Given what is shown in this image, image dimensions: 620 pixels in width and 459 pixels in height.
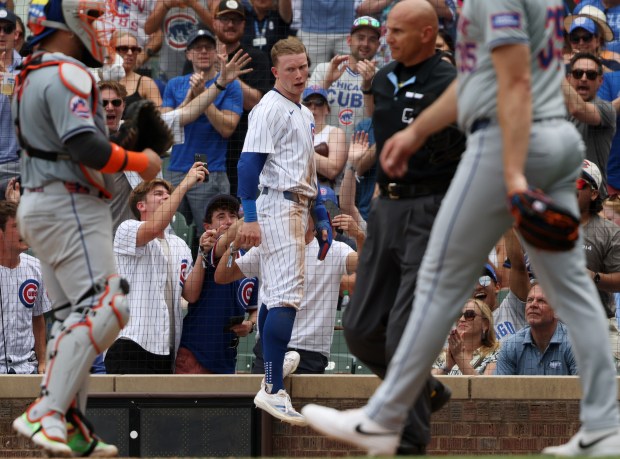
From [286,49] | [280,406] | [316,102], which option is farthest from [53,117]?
[316,102]

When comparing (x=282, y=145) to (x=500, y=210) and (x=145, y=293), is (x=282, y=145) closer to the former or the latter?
(x=145, y=293)

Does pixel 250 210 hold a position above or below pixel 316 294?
above

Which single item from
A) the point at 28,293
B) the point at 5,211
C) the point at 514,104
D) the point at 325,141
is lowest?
the point at 28,293

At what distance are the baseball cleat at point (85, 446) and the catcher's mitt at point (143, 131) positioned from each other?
4.62 feet

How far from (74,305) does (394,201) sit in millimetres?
1607

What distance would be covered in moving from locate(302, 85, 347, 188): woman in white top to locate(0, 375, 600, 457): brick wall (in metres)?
2.56

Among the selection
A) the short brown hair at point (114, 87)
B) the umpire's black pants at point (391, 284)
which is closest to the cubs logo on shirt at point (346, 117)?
the short brown hair at point (114, 87)

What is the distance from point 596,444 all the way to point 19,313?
18.9 ft

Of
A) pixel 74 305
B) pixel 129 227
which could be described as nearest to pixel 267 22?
pixel 129 227

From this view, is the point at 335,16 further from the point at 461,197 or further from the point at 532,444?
the point at 461,197

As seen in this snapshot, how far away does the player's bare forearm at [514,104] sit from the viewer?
4.34m

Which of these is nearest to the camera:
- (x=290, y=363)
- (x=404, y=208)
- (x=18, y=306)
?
(x=404, y=208)

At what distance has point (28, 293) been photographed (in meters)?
9.18

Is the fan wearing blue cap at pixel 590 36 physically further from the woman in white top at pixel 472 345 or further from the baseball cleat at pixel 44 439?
the baseball cleat at pixel 44 439
